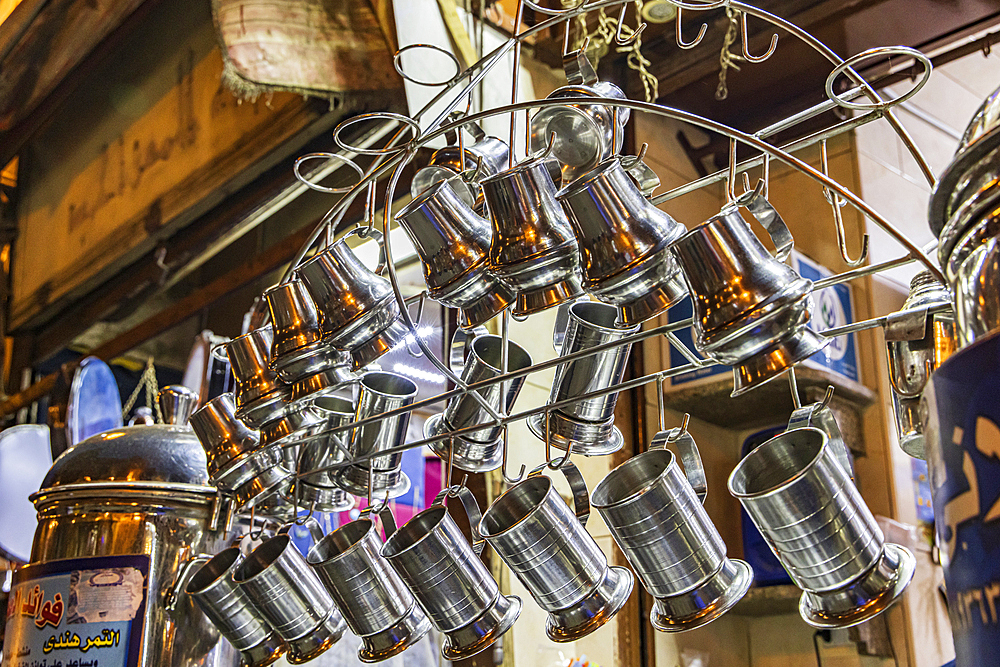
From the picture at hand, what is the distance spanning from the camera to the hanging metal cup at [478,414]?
1.22 metres

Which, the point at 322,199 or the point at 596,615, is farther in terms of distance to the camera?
the point at 322,199

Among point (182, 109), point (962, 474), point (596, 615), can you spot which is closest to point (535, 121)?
point (596, 615)

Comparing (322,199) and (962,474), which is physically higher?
(322,199)

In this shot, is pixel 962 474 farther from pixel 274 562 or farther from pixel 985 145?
pixel 274 562

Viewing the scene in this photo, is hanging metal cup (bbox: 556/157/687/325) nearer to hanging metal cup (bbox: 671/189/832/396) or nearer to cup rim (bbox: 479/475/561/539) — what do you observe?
hanging metal cup (bbox: 671/189/832/396)

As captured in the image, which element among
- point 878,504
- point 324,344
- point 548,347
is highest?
point 324,344

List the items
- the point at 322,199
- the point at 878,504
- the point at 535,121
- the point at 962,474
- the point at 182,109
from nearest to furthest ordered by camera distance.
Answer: the point at 962,474 → the point at 535,121 → the point at 878,504 → the point at 322,199 → the point at 182,109

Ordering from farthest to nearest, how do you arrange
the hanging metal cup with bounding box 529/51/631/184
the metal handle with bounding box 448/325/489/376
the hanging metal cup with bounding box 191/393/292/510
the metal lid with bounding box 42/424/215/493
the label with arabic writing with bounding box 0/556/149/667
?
the metal lid with bounding box 42/424/215/493 → the label with arabic writing with bounding box 0/556/149/667 → the hanging metal cup with bounding box 191/393/292/510 → the metal handle with bounding box 448/325/489/376 → the hanging metal cup with bounding box 529/51/631/184

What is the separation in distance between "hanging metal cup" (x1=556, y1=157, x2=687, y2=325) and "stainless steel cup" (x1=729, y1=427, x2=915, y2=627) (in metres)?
0.21

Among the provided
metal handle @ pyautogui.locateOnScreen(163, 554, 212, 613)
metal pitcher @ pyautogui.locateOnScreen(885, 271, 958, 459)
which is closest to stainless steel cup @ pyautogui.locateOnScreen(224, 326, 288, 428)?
metal handle @ pyautogui.locateOnScreen(163, 554, 212, 613)

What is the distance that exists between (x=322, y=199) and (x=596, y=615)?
6.12ft

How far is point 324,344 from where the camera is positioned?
113cm

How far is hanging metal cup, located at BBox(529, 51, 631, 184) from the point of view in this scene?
1.15m

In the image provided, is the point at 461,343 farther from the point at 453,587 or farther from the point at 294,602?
the point at 294,602
